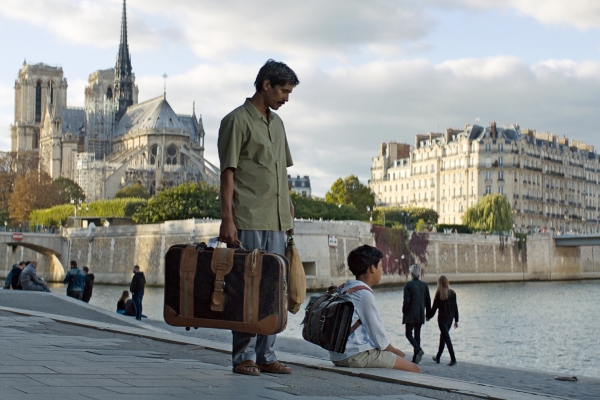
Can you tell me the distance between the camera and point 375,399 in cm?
582

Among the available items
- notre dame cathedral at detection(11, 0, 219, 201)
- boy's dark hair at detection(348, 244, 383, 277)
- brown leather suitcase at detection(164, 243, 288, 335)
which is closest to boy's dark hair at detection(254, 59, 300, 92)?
brown leather suitcase at detection(164, 243, 288, 335)

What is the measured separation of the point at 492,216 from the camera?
79.4 metres

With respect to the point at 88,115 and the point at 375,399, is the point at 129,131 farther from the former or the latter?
the point at 375,399

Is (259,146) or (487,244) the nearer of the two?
(259,146)

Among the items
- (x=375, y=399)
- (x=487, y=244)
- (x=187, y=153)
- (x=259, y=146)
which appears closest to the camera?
(x=375, y=399)

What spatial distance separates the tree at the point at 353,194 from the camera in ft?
301

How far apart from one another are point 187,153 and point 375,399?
104 meters

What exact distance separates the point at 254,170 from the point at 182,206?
60.7 meters

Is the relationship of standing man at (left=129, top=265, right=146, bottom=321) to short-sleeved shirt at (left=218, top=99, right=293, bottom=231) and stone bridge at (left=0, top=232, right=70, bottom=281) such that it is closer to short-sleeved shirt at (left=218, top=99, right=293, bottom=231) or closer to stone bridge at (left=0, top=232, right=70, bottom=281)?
short-sleeved shirt at (left=218, top=99, right=293, bottom=231)

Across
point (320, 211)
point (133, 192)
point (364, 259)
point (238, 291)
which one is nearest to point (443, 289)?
point (364, 259)

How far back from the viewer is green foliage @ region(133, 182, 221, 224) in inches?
2655

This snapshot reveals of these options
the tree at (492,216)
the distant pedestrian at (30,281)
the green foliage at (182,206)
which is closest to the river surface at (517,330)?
the distant pedestrian at (30,281)

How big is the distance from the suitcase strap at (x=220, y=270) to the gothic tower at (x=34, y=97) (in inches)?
5339

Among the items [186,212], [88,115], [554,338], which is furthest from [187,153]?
[554,338]
